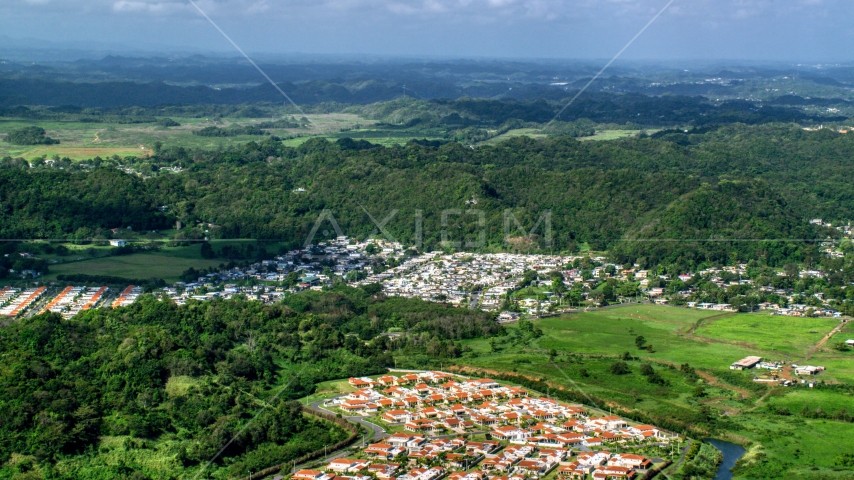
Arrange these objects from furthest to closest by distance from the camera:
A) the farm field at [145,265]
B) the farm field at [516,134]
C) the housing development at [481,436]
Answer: the farm field at [516,134], the farm field at [145,265], the housing development at [481,436]

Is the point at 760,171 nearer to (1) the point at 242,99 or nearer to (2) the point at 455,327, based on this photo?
(2) the point at 455,327

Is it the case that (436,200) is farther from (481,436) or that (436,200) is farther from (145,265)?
(481,436)

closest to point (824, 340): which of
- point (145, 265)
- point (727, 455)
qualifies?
point (727, 455)

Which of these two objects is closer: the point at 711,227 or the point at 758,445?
the point at 758,445

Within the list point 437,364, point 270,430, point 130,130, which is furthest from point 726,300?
point 130,130

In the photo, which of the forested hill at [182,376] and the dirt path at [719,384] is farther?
the dirt path at [719,384]

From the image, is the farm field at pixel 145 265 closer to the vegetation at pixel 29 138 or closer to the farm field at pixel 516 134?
the vegetation at pixel 29 138

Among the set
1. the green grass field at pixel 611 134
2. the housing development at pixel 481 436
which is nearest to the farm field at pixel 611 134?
the green grass field at pixel 611 134
